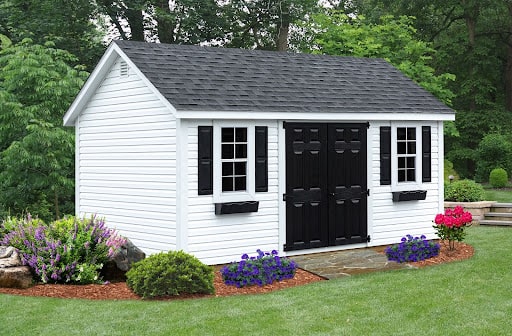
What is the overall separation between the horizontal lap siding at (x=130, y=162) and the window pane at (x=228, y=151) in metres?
0.87

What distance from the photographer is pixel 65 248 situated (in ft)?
34.6

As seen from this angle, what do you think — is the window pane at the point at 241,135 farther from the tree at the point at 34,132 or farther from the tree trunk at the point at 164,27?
the tree trunk at the point at 164,27

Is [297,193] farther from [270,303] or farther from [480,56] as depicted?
[480,56]

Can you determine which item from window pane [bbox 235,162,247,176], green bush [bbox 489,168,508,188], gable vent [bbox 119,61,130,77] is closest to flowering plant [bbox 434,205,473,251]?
window pane [bbox 235,162,247,176]

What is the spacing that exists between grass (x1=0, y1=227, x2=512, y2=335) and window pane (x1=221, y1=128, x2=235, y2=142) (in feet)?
9.77

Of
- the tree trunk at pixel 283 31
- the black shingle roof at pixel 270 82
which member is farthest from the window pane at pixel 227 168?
the tree trunk at pixel 283 31

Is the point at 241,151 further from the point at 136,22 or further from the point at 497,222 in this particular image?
the point at 136,22

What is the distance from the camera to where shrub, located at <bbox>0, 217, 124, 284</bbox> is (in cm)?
1053

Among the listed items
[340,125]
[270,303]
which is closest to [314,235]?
[340,125]

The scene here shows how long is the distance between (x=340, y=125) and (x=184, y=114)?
3.44m

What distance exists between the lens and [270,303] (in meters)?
9.38

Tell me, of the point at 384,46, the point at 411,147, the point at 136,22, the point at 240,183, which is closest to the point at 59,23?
the point at 136,22

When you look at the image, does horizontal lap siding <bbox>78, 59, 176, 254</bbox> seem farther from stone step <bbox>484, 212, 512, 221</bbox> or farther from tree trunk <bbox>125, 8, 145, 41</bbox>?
tree trunk <bbox>125, 8, 145, 41</bbox>

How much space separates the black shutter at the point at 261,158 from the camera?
41.5 feet
